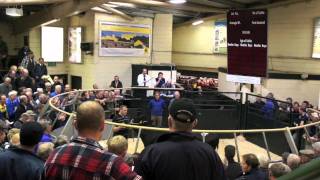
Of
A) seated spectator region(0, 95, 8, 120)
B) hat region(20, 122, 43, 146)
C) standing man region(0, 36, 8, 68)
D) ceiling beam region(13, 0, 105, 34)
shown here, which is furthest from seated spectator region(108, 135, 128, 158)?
standing man region(0, 36, 8, 68)

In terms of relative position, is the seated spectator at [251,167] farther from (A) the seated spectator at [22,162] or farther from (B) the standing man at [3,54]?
(B) the standing man at [3,54]

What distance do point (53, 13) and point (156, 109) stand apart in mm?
6251

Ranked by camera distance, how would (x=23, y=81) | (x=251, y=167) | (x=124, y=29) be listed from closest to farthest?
(x=251, y=167)
(x=23, y=81)
(x=124, y=29)

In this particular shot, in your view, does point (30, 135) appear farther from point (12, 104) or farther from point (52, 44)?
point (52, 44)

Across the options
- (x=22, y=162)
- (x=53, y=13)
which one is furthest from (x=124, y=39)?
(x=22, y=162)

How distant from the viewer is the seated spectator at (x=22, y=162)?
8.77 feet

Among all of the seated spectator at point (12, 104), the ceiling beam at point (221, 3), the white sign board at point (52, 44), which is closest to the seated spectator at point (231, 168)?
the seated spectator at point (12, 104)

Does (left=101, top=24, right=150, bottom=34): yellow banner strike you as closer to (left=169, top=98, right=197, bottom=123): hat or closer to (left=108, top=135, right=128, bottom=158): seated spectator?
(left=108, top=135, right=128, bottom=158): seated spectator

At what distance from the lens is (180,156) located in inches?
86.7

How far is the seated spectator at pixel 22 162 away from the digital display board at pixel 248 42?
895 centimetres

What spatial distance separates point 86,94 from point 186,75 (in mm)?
10802

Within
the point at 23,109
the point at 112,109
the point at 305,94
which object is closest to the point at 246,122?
the point at 305,94

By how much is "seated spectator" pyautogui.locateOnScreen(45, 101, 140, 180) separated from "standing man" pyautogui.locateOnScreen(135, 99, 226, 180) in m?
0.20

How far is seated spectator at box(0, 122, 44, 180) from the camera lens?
267 cm
